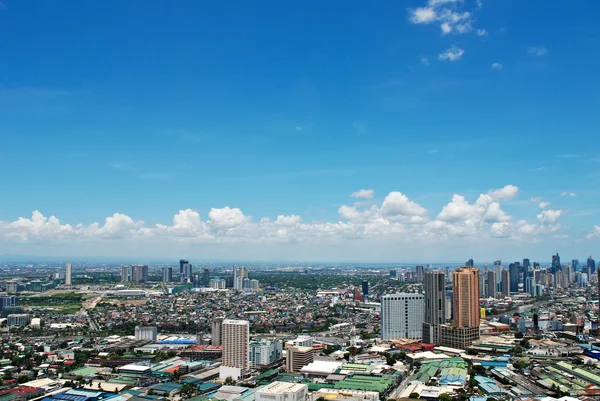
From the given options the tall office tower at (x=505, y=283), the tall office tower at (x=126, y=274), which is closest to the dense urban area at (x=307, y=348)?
the tall office tower at (x=505, y=283)

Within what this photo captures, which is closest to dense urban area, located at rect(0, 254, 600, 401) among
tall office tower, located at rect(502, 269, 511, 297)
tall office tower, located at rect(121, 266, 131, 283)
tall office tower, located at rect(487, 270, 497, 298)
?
tall office tower, located at rect(487, 270, 497, 298)

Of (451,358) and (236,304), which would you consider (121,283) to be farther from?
(451,358)

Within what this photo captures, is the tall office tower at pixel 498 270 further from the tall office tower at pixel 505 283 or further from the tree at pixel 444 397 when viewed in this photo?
the tree at pixel 444 397

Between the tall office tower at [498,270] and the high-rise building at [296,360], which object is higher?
the tall office tower at [498,270]

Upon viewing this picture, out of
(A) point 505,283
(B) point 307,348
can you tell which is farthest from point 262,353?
(A) point 505,283

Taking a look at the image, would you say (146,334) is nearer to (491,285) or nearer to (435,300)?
(435,300)

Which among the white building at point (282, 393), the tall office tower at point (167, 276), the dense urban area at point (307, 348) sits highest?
the tall office tower at point (167, 276)

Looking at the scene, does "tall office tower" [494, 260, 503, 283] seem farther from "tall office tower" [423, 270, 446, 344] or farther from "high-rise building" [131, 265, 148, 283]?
"high-rise building" [131, 265, 148, 283]
